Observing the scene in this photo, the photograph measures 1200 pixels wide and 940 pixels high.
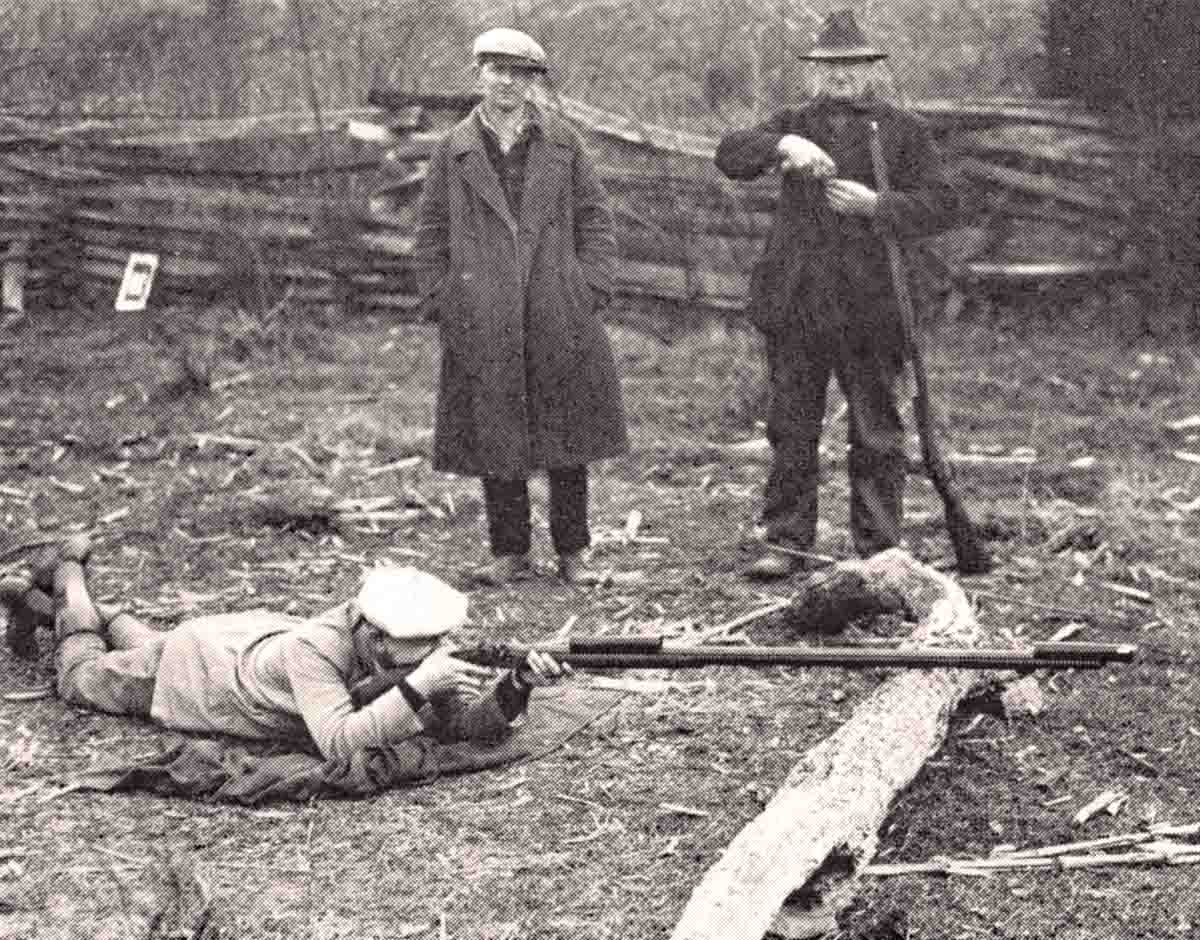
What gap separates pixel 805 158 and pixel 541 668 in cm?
283

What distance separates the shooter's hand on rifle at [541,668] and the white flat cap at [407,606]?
0.27 meters

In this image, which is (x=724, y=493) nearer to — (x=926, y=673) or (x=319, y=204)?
(x=926, y=673)

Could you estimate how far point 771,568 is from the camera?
330 inches

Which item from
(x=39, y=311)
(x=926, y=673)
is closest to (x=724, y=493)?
(x=926, y=673)

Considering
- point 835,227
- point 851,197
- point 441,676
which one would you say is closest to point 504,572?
point 835,227

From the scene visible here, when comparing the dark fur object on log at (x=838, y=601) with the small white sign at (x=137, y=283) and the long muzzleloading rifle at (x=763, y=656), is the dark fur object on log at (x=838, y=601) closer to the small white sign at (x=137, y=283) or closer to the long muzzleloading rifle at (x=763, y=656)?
the long muzzleloading rifle at (x=763, y=656)

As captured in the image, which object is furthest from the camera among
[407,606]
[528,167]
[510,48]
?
[528,167]

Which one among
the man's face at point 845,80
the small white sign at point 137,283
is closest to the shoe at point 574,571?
the man's face at point 845,80

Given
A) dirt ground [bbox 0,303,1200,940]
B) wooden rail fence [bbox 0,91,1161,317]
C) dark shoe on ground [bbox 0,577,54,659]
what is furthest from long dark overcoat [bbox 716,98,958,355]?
wooden rail fence [bbox 0,91,1161,317]

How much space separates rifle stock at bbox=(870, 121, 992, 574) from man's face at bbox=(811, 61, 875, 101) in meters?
0.15

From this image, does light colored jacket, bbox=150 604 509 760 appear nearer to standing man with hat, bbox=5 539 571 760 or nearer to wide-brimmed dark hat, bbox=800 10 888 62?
standing man with hat, bbox=5 539 571 760

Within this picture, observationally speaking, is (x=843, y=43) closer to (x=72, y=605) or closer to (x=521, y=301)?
(x=521, y=301)

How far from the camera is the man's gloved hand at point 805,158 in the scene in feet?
25.7

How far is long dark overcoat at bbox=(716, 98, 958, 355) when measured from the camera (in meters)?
8.05
